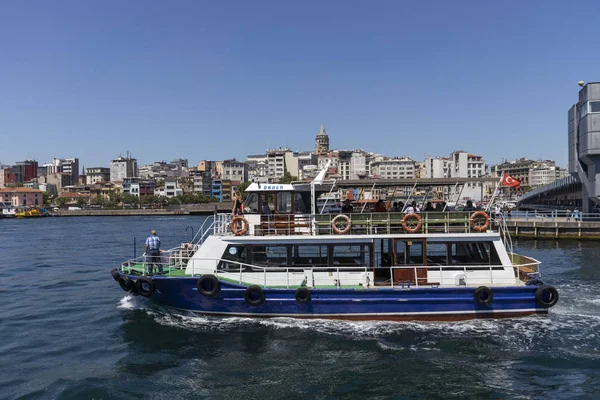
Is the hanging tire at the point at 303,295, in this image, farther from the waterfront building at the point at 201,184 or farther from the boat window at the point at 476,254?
the waterfront building at the point at 201,184

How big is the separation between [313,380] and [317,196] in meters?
7.38

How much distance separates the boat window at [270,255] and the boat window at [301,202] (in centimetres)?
149

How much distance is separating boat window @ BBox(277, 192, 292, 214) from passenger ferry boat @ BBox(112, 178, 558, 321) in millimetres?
34

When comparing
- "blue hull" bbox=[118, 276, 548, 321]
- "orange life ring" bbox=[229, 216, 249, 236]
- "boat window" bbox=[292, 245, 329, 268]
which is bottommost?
"blue hull" bbox=[118, 276, 548, 321]

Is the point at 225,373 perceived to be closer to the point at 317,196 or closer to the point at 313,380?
the point at 313,380

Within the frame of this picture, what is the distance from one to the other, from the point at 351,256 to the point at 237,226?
394 cm

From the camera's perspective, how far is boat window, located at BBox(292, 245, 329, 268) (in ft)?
53.4

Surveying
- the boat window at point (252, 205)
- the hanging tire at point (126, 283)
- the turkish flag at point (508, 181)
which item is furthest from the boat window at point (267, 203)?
the turkish flag at point (508, 181)

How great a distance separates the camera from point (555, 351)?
13.0 meters

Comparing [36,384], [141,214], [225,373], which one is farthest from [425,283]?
[141,214]

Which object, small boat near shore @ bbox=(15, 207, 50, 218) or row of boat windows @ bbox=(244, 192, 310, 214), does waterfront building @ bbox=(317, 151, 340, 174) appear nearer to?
row of boat windows @ bbox=(244, 192, 310, 214)

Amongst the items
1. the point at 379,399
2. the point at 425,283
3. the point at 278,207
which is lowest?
the point at 379,399

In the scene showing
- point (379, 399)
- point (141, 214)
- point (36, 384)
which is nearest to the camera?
point (379, 399)

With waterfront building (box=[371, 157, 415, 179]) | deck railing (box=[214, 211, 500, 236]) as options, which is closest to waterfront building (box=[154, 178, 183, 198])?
waterfront building (box=[371, 157, 415, 179])
